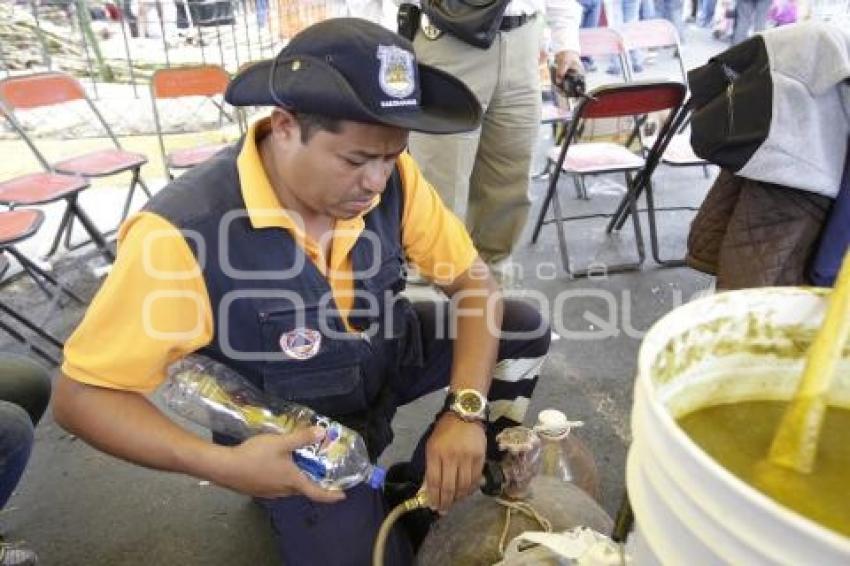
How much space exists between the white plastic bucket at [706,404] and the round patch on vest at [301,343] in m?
0.87

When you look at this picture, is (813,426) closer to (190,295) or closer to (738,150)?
(190,295)

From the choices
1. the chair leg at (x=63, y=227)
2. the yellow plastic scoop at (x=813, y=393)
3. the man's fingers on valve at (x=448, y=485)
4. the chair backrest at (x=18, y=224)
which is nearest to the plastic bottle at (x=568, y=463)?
the man's fingers on valve at (x=448, y=485)

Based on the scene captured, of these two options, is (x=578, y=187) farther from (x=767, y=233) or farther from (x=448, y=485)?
(x=448, y=485)

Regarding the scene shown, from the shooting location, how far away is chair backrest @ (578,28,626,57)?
13.5ft

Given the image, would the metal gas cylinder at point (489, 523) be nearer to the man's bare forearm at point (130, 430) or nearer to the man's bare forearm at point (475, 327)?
the man's bare forearm at point (475, 327)

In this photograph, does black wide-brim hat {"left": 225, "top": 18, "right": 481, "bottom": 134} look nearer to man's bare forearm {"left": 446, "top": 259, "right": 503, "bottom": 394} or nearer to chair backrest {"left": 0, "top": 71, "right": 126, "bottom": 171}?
man's bare forearm {"left": 446, "top": 259, "right": 503, "bottom": 394}

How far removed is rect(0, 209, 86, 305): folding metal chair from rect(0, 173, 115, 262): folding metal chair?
19cm

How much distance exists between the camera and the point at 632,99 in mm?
2875

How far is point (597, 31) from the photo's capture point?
4.18 metres

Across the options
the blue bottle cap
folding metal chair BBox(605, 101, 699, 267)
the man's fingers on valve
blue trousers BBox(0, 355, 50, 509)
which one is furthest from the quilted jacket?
blue trousers BBox(0, 355, 50, 509)

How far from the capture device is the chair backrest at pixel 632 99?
9.12 feet

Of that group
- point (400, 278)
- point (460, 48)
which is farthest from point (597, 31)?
point (400, 278)

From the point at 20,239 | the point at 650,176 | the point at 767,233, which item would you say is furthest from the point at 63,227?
the point at 767,233

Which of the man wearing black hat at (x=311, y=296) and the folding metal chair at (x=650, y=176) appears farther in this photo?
the folding metal chair at (x=650, y=176)
